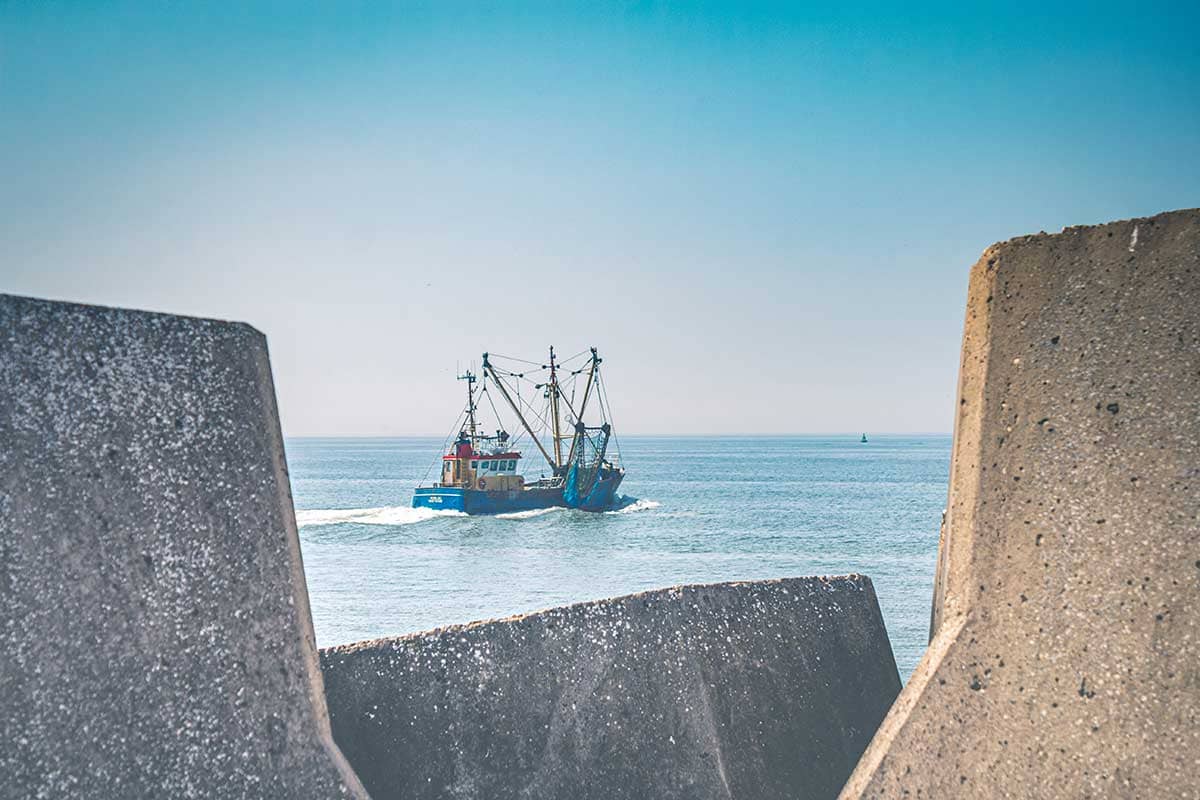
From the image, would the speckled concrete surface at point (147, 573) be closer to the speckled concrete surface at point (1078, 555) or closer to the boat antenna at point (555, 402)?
the speckled concrete surface at point (1078, 555)

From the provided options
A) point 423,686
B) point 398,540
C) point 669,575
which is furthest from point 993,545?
point 398,540

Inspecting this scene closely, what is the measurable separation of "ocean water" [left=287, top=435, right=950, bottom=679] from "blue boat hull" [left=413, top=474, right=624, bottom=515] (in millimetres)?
797

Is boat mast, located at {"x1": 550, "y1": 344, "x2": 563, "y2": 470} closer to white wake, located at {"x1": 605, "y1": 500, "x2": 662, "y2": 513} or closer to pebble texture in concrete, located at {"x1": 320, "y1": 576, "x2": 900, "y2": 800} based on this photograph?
white wake, located at {"x1": 605, "y1": 500, "x2": 662, "y2": 513}

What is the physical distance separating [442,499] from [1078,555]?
4951 cm

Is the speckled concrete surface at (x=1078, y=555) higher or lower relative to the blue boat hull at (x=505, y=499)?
higher

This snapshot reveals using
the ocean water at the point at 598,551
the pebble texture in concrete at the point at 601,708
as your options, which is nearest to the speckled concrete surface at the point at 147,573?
the pebble texture in concrete at the point at 601,708

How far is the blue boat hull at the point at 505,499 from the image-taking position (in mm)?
49594

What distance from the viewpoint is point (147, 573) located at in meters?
1.92

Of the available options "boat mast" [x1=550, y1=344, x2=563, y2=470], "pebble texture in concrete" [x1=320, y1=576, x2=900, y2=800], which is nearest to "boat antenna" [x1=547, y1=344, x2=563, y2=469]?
"boat mast" [x1=550, y1=344, x2=563, y2=470]

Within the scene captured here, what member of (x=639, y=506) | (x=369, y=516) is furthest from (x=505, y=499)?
(x=639, y=506)

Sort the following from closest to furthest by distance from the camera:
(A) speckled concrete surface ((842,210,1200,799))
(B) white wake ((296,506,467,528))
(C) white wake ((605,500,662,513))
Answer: (A) speckled concrete surface ((842,210,1200,799)) < (B) white wake ((296,506,467,528)) < (C) white wake ((605,500,662,513))

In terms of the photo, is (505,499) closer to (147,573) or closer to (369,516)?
(369,516)

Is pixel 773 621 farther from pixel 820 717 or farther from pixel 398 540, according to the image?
pixel 398 540

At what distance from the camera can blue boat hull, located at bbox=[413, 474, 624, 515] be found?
49.6 meters
